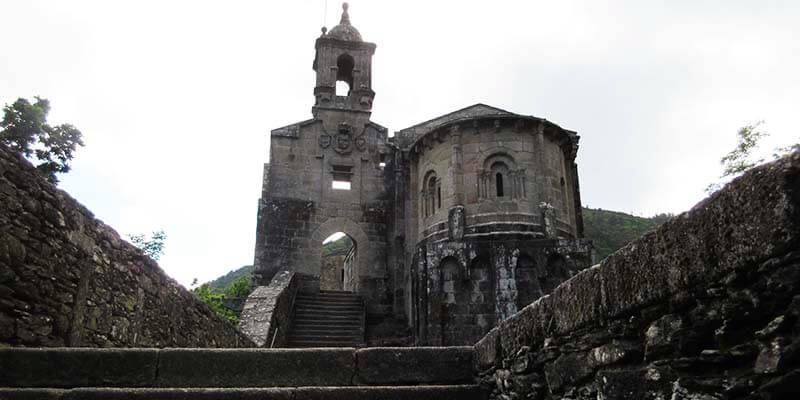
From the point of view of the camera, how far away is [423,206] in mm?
18359

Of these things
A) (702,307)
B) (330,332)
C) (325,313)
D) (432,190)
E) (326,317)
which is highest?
(432,190)

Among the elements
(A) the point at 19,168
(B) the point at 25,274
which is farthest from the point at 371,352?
(A) the point at 19,168

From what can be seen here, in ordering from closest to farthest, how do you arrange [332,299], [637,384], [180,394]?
[637,384]
[180,394]
[332,299]

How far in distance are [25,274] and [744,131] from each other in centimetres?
2727

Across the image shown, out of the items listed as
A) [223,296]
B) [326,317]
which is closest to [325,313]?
[326,317]

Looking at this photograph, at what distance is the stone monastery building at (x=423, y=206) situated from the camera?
1477 cm

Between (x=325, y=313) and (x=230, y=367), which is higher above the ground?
(x=325, y=313)

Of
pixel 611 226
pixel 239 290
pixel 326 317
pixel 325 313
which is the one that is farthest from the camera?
pixel 611 226

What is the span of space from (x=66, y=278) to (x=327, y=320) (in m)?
11.7

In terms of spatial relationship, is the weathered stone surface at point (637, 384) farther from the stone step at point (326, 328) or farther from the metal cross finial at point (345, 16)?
the metal cross finial at point (345, 16)

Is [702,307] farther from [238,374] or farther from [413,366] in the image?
[238,374]

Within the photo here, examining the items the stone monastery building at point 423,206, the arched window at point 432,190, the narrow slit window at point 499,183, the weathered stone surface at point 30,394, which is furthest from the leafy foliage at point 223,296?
the weathered stone surface at point 30,394

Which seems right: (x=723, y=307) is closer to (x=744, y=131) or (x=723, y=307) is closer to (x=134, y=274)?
(x=134, y=274)

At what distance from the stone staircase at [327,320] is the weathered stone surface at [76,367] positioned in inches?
391
